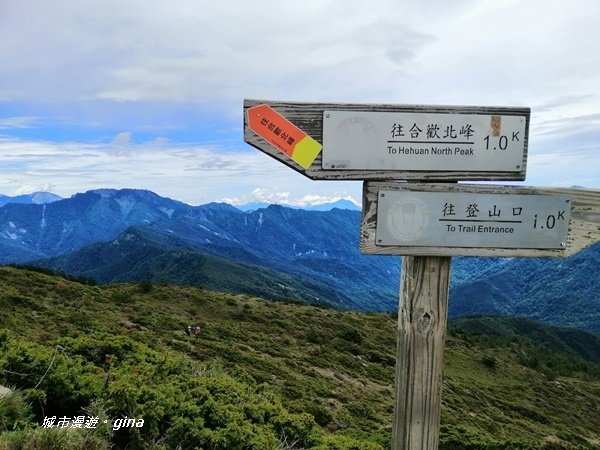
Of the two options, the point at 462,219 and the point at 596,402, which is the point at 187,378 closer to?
the point at 462,219

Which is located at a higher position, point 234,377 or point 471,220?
point 471,220

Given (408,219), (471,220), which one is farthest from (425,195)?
(471,220)

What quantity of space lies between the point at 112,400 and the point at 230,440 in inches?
50.0

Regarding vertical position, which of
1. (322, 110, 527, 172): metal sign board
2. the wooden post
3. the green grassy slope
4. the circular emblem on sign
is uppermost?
(322, 110, 527, 172): metal sign board

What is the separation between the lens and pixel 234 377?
881 centimetres

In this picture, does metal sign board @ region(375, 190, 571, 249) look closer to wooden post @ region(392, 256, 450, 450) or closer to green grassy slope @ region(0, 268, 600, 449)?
wooden post @ region(392, 256, 450, 450)

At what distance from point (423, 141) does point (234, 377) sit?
680 centimetres

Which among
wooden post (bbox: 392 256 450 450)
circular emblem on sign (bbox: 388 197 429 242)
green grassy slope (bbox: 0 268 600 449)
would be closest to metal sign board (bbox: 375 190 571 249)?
circular emblem on sign (bbox: 388 197 429 242)

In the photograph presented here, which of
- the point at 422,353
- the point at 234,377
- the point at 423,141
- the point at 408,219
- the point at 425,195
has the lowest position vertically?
the point at 234,377

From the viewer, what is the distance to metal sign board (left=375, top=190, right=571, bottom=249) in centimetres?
355

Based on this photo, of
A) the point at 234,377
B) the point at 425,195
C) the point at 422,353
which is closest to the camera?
the point at 425,195

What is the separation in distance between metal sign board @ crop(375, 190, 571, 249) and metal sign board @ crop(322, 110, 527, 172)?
0.26 meters

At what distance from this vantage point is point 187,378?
6238 millimetres

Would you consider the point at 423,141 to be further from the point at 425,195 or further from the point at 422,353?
the point at 422,353
